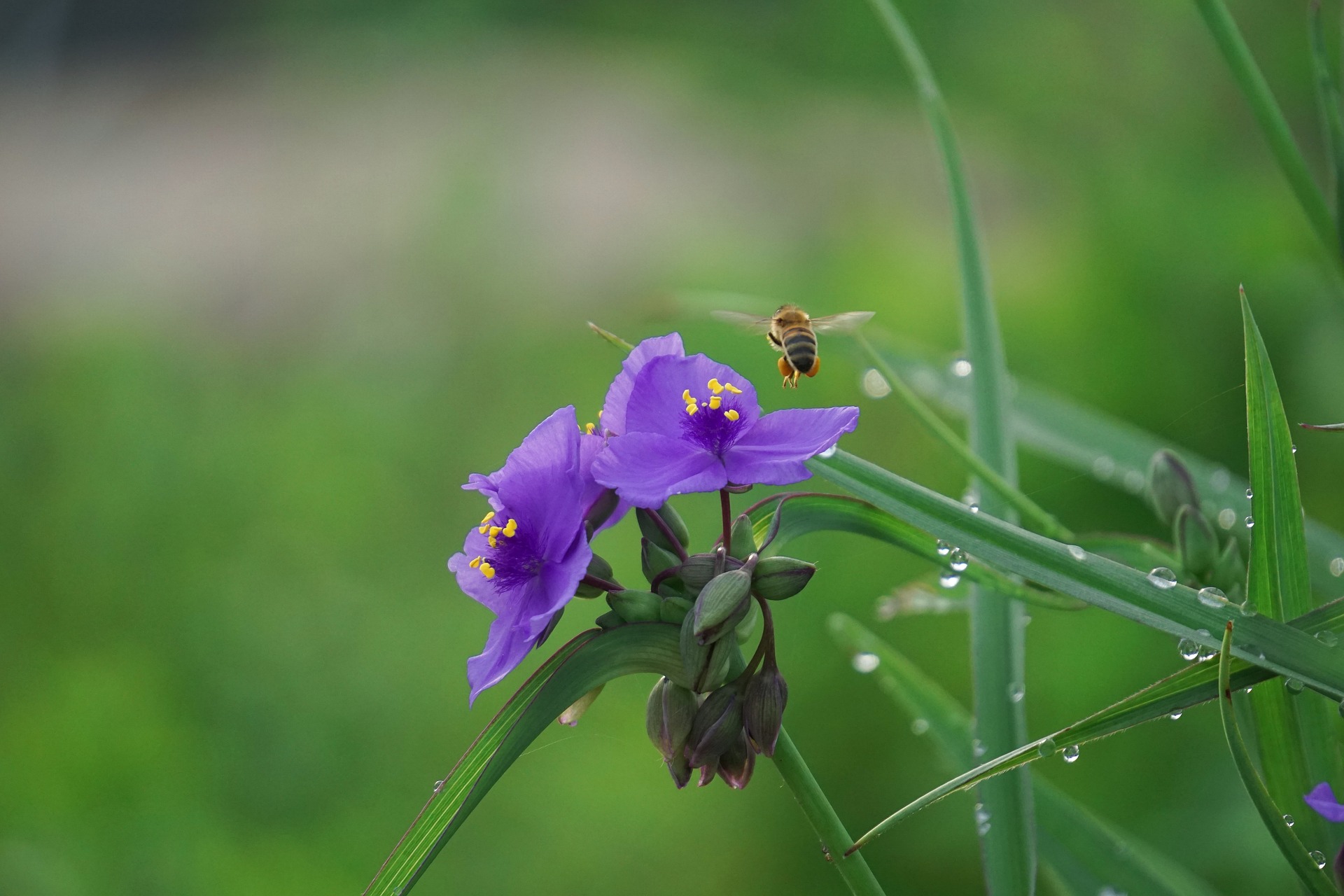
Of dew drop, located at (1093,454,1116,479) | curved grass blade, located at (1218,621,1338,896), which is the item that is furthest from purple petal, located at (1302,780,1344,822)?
dew drop, located at (1093,454,1116,479)

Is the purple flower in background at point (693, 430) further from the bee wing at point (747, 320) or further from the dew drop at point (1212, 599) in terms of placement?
the bee wing at point (747, 320)

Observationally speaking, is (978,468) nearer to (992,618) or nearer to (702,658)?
(992,618)

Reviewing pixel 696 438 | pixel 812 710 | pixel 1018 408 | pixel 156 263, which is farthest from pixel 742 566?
pixel 156 263

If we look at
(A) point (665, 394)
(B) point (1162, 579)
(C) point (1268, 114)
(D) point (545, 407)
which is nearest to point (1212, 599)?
(B) point (1162, 579)

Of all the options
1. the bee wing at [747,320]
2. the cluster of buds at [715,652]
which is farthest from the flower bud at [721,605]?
the bee wing at [747,320]

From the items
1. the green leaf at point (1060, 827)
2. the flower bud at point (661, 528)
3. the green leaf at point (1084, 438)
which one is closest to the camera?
the flower bud at point (661, 528)
